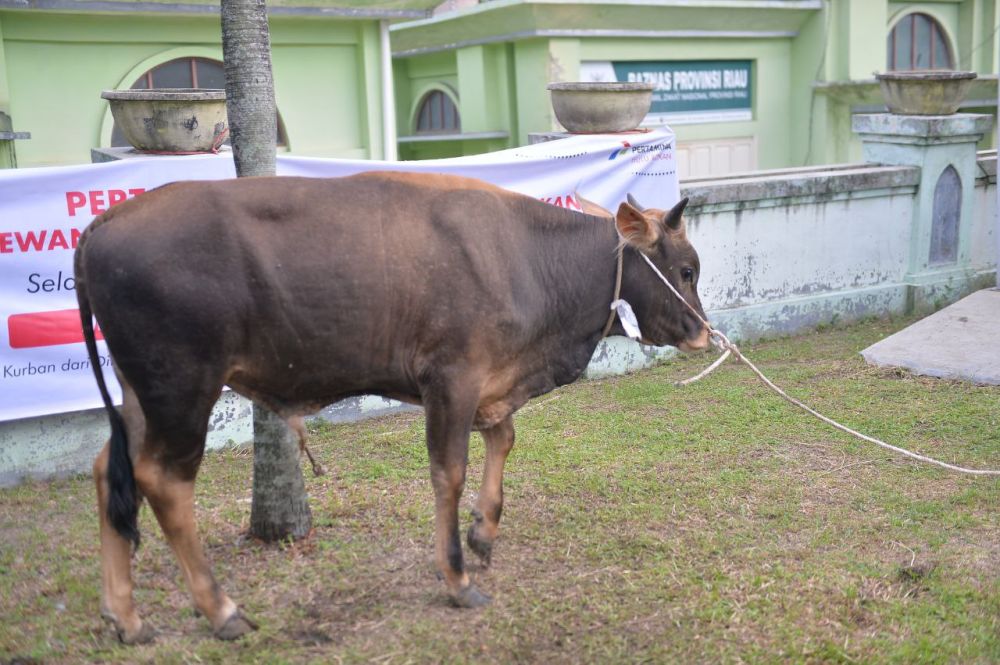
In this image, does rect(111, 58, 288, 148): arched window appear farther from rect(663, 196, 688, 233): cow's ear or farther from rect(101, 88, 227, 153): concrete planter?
rect(663, 196, 688, 233): cow's ear

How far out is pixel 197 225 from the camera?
13.2ft

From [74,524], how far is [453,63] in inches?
462

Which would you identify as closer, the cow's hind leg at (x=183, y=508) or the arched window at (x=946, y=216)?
the cow's hind leg at (x=183, y=508)

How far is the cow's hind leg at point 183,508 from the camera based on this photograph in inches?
160

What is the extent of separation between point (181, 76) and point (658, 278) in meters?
Result: 7.98

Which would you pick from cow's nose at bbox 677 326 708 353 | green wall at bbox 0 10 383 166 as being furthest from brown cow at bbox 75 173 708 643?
green wall at bbox 0 10 383 166

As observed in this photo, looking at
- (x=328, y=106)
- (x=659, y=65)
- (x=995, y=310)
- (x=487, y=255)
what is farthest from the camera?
(x=659, y=65)

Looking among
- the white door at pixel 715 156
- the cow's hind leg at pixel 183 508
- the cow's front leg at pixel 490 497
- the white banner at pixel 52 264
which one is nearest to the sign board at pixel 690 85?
the white door at pixel 715 156

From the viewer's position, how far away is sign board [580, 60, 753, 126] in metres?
14.7

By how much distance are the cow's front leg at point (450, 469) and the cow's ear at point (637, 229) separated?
41.7 inches

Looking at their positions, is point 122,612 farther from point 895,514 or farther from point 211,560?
point 895,514

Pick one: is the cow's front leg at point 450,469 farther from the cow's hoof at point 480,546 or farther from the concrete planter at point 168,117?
the concrete planter at point 168,117

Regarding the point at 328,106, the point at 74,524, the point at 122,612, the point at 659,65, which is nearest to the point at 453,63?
the point at 659,65

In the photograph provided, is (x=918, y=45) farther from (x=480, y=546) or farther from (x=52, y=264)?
(x=480, y=546)
